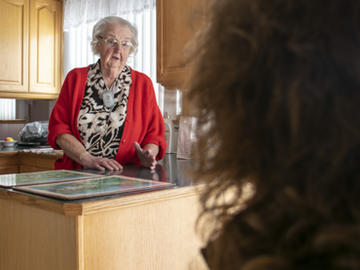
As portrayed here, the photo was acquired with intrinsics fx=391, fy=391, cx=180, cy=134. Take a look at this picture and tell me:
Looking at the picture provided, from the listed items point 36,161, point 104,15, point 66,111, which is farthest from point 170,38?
point 36,161

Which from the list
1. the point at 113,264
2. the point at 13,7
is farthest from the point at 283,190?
the point at 13,7

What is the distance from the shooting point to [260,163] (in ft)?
1.12

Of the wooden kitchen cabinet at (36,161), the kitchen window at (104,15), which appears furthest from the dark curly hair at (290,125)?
the wooden kitchen cabinet at (36,161)

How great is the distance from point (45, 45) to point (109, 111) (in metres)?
2.26

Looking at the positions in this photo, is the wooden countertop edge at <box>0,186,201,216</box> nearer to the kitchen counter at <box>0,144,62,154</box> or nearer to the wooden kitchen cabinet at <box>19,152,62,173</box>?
the wooden kitchen cabinet at <box>19,152,62,173</box>

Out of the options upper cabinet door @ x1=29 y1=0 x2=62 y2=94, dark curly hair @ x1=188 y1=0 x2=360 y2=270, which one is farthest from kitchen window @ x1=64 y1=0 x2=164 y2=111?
dark curly hair @ x1=188 y1=0 x2=360 y2=270

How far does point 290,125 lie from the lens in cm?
31

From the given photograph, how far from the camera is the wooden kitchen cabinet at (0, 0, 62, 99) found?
11.2 ft

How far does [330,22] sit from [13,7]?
3.64 metres

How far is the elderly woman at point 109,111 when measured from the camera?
69.1 inches

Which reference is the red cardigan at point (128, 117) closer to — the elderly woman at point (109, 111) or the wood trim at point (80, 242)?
the elderly woman at point (109, 111)

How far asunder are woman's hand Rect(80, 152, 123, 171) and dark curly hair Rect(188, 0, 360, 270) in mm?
1313

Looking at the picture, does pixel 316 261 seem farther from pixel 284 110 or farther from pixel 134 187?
pixel 134 187

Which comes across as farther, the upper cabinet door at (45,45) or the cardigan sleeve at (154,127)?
the upper cabinet door at (45,45)
